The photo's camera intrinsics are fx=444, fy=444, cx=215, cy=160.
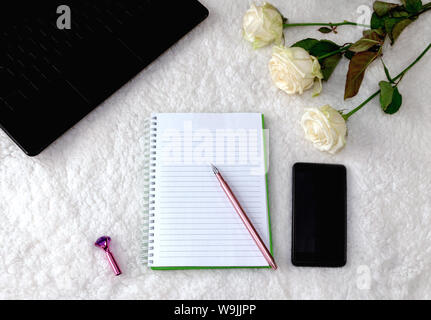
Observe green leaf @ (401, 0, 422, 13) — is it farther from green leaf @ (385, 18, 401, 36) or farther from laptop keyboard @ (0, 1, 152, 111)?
laptop keyboard @ (0, 1, 152, 111)

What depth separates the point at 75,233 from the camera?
0.64 meters

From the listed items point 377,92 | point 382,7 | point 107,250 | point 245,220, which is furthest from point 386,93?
point 107,250

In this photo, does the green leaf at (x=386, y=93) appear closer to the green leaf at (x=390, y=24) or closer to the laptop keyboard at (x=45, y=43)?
the green leaf at (x=390, y=24)

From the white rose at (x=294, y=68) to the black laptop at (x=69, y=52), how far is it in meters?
0.15

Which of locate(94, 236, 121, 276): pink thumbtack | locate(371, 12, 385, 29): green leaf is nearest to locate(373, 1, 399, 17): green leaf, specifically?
locate(371, 12, 385, 29): green leaf

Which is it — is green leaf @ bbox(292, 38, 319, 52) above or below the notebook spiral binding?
above

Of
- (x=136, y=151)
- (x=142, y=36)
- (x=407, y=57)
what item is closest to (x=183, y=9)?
(x=142, y=36)

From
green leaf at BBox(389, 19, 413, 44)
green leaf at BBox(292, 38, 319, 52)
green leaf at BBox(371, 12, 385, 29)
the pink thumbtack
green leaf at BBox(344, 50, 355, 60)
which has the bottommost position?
the pink thumbtack

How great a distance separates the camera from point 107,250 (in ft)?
2.06

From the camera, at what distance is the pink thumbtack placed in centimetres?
62

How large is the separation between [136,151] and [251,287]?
10.3 inches

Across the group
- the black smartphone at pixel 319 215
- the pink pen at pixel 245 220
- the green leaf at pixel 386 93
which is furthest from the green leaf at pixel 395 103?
the pink pen at pixel 245 220

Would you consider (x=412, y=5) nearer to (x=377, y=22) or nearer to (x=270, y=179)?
→ (x=377, y=22)

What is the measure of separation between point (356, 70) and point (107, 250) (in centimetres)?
44
